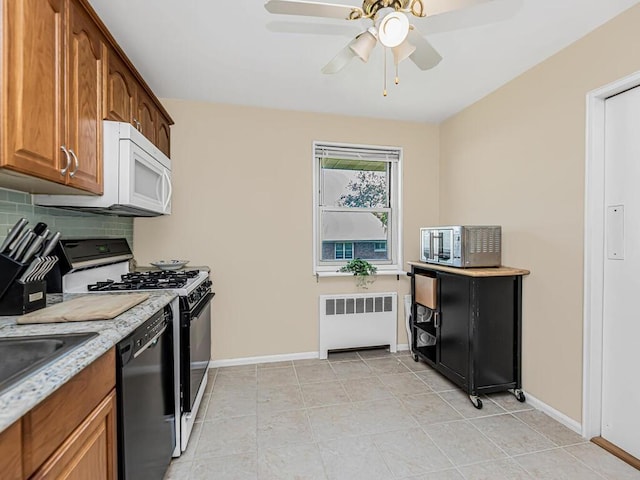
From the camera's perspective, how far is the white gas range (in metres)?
1.77

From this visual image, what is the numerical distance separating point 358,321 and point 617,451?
1.98 metres

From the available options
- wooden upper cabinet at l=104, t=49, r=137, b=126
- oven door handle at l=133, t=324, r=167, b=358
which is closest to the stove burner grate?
oven door handle at l=133, t=324, r=167, b=358

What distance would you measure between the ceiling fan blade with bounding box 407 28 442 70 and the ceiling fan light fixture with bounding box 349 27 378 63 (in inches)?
6.5

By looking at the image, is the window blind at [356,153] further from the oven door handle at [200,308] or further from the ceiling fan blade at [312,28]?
the oven door handle at [200,308]

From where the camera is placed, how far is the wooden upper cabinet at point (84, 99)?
139 centimetres

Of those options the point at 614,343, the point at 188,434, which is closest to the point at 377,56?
the point at 614,343

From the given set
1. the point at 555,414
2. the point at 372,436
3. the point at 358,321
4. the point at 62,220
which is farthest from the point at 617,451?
the point at 62,220

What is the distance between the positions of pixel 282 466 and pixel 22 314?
1.44 meters

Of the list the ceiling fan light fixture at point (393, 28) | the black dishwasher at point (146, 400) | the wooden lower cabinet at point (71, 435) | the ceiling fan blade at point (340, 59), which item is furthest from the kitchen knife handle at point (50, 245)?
the ceiling fan light fixture at point (393, 28)

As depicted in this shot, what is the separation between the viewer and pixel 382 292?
11.0 feet

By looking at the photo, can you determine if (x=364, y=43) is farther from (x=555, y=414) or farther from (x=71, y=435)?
(x=555, y=414)

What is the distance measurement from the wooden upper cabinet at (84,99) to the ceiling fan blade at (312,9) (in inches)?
34.3

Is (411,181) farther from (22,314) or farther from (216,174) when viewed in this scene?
(22,314)

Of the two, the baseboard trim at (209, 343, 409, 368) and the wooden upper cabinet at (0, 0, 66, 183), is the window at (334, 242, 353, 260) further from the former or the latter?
the wooden upper cabinet at (0, 0, 66, 183)
